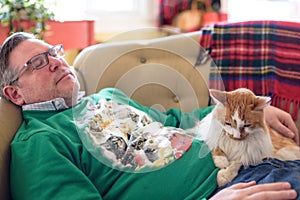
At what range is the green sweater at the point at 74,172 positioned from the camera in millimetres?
1114

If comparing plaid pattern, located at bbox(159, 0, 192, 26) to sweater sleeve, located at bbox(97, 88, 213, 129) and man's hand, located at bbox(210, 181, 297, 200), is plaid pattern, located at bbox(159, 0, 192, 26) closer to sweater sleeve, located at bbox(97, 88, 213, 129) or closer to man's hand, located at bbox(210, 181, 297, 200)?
sweater sleeve, located at bbox(97, 88, 213, 129)

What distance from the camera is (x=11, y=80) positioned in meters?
1.37

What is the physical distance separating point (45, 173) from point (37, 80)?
38cm

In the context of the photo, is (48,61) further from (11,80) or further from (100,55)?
(100,55)

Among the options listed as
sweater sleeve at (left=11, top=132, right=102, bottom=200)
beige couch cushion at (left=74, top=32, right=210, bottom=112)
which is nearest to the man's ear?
sweater sleeve at (left=11, top=132, right=102, bottom=200)

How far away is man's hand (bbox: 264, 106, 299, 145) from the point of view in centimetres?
147

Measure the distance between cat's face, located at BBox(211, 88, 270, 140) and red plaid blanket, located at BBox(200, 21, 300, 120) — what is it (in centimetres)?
46

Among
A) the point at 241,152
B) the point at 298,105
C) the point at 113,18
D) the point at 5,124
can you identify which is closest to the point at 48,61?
the point at 5,124

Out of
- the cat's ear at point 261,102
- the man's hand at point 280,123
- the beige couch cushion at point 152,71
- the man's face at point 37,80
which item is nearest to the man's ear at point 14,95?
the man's face at point 37,80

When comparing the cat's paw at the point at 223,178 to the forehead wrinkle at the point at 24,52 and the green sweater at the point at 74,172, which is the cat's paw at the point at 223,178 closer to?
the green sweater at the point at 74,172

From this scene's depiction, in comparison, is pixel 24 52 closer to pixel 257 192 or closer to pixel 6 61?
pixel 6 61

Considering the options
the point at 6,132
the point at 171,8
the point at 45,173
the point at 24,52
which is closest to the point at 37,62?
the point at 24,52

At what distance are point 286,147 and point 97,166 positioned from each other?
645 millimetres

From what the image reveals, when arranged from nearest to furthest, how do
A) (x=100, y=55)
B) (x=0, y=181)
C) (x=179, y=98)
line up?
1. (x=0, y=181)
2. (x=179, y=98)
3. (x=100, y=55)
